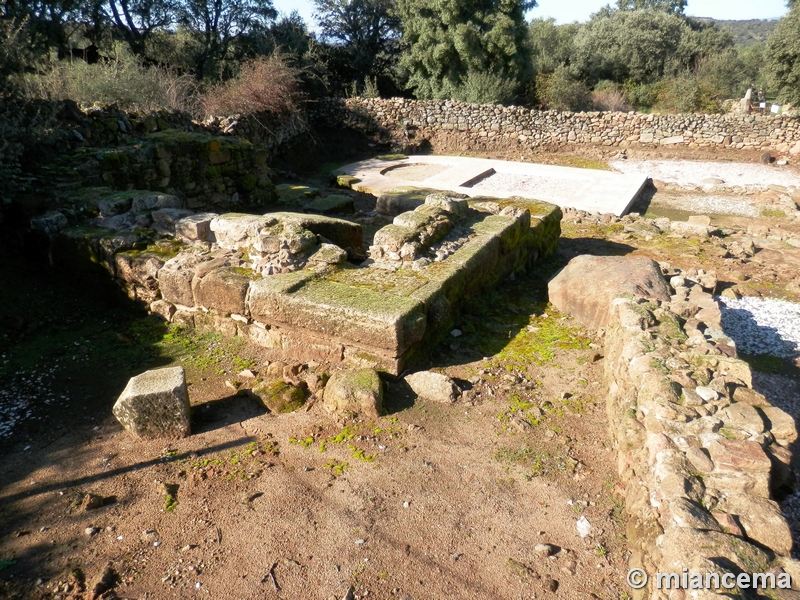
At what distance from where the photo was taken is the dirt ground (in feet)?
9.61

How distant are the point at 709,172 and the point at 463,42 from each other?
931cm

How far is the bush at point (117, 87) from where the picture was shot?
988 cm

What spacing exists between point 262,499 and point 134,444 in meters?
1.12

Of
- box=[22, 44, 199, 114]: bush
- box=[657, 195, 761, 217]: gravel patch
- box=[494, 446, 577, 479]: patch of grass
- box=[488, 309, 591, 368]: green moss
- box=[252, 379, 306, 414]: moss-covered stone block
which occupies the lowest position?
box=[657, 195, 761, 217]: gravel patch

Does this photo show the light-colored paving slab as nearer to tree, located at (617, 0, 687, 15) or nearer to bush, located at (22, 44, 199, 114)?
bush, located at (22, 44, 199, 114)

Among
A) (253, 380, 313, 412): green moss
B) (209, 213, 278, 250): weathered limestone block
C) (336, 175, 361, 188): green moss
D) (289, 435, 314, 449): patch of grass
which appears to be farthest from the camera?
(336, 175, 361, 188): green moss

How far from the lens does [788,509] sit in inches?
135

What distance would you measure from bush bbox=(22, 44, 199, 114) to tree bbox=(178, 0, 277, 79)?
325 inches

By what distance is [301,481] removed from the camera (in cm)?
359

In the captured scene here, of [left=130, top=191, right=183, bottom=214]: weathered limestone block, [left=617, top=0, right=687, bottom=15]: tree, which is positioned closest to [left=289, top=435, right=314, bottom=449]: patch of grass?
[left=130, top=191, right=183, bottom=214]: weathered limestone block

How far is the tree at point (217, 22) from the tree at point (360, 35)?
2444mm

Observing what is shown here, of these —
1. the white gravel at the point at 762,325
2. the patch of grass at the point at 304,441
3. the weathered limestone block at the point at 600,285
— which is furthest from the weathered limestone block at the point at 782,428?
the patch of grass at the point at 304,441

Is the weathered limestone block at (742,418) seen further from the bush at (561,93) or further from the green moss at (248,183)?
the bush at (561,93)

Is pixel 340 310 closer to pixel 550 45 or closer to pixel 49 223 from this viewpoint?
pixel 49 223
